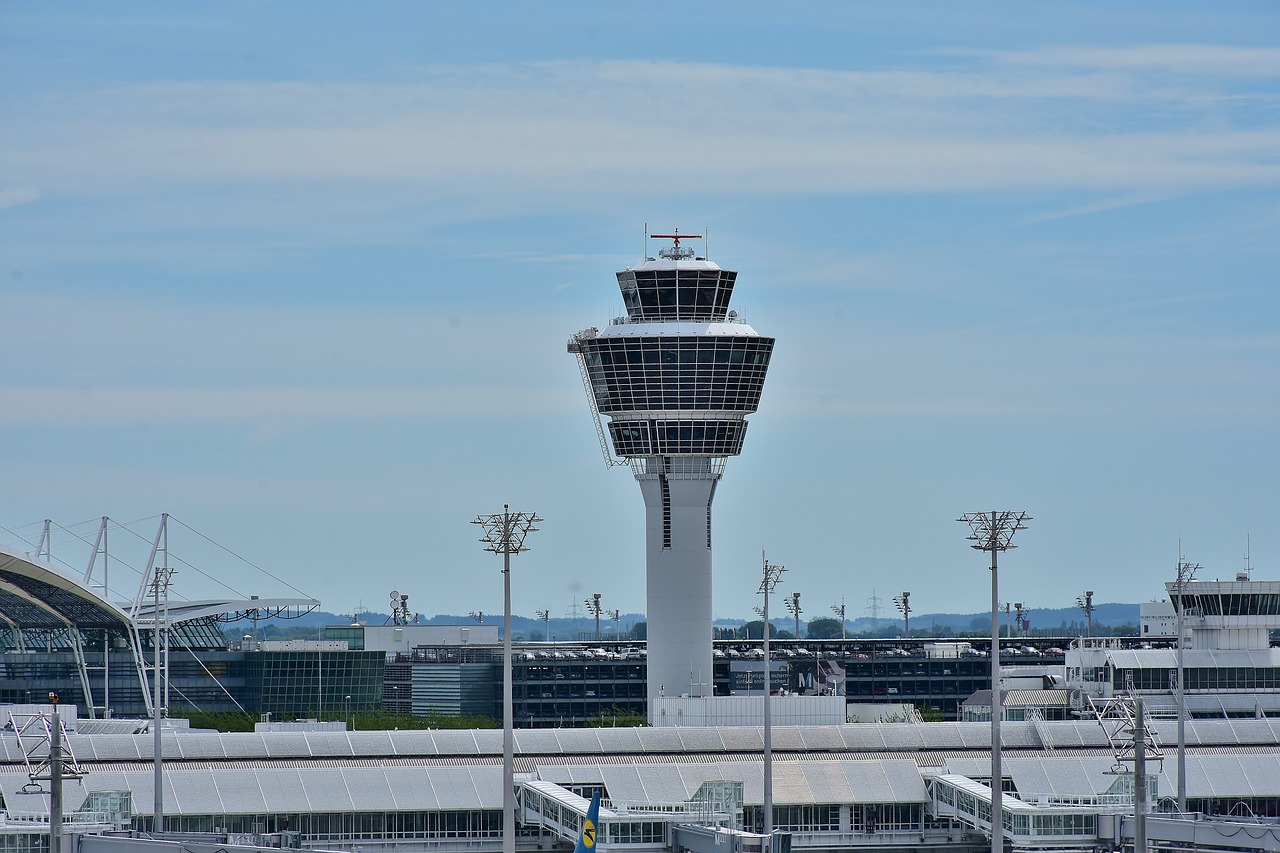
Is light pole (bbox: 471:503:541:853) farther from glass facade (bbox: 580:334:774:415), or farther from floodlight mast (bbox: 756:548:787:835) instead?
glass facade (bbox: 580:334:774:415)

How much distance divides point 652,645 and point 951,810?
45316mm

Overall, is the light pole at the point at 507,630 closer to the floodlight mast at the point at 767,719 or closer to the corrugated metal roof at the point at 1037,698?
the floodlight mast at the point at 767,719

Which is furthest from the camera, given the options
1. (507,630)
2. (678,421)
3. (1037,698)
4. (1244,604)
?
(1037,698)

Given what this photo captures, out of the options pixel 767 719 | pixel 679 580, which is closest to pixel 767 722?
pixel 767 719

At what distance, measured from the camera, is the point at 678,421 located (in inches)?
6147

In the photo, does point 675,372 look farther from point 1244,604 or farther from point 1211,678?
point 1244,604

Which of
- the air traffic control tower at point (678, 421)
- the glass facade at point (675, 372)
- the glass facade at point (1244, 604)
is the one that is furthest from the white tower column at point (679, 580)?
the glass facade at point (1244, 604)

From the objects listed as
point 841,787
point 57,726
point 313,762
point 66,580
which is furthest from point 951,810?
point 66,580

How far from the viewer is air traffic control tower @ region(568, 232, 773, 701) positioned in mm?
156750

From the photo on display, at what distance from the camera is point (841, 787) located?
11931cm

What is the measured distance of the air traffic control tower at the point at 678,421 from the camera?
15675 cm

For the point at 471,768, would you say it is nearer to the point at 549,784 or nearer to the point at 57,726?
the point at 549,784

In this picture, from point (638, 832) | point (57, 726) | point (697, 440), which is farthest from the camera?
point (697, 440)

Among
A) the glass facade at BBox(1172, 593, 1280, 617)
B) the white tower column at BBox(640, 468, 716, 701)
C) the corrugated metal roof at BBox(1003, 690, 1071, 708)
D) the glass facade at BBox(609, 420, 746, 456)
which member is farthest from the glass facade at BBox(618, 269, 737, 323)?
the glass facade at BBox(1172, 593, 1280, 617)
